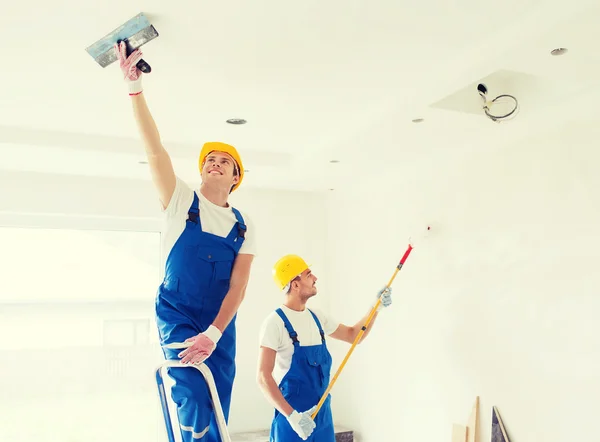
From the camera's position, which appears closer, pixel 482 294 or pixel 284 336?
pixel 284 336

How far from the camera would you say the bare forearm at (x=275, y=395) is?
3.16 metres

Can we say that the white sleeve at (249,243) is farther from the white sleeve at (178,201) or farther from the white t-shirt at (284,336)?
the white t-shirt at (284,336)

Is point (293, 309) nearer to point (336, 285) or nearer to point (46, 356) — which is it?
point (336, 285)

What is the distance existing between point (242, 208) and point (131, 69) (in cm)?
343

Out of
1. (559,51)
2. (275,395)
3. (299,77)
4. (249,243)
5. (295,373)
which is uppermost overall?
(299,77)

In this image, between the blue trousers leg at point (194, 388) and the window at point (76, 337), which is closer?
the blue trousers leg at point (194, 388)

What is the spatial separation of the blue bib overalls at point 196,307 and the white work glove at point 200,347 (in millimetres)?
58

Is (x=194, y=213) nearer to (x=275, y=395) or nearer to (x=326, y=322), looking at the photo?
(x=275, y=395)

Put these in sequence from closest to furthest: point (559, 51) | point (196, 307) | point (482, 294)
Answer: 1. point (196, 307)
2. point (559, 51)
3. point (482, 294)

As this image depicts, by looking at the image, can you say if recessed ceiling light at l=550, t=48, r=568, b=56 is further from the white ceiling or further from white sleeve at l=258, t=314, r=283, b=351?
white sleeve at l=258, t=314, r=283, b=351

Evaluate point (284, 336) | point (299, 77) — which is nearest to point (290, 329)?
point (284, 336)

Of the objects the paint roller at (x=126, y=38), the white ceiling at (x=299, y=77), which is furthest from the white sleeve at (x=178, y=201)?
the white ceiling at (x=299, y=77)

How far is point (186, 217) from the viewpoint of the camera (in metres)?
2.05

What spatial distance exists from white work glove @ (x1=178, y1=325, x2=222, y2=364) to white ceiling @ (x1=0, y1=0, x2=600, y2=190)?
1442 mm
